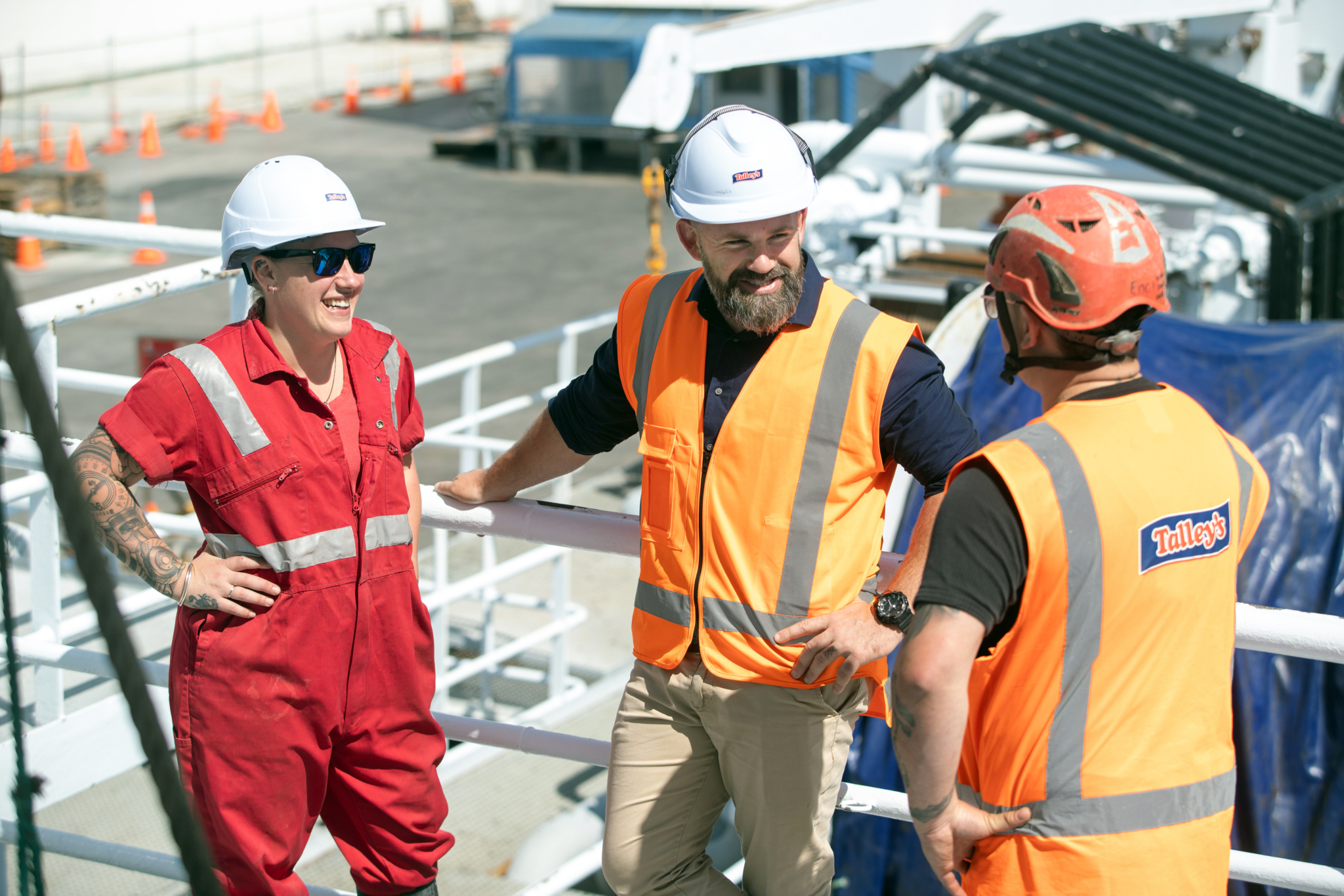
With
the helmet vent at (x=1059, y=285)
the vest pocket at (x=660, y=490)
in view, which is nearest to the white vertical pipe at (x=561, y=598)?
the vest pocket at (x=660, y=490)

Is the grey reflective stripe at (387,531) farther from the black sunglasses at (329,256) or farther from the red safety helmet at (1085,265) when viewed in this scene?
the red safety helmet at (1085,265)

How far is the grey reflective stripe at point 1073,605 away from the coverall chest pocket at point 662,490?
75 centimetres

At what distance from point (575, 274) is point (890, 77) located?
7.91 m

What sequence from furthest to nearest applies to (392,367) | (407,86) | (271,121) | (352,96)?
(407,86) → (352,96) → (271,121) → (392,367)

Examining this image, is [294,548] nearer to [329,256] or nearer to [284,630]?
[284,630]

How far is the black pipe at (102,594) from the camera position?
1.07 m

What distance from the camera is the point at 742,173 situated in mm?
2391

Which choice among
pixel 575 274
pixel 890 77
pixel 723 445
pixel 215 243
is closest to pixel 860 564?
pixel 723 445

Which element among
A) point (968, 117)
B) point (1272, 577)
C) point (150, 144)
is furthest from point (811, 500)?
point (150, 144)

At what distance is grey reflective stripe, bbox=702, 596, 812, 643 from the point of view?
232cm

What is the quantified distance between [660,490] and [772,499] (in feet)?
0.77

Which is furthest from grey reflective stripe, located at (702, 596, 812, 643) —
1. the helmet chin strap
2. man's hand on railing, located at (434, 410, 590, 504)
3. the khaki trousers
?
the helmet chin strap

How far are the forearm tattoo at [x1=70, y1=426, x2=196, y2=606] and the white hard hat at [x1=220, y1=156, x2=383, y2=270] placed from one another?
43 cm

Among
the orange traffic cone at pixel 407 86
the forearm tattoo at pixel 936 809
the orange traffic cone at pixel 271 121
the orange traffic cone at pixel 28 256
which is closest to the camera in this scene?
the forearm tattoo at pixel 936 809
